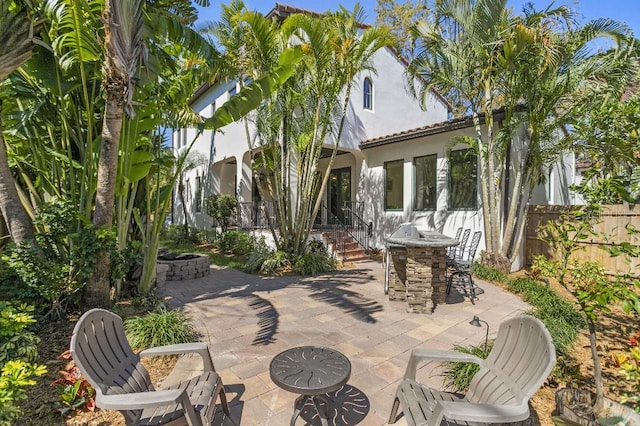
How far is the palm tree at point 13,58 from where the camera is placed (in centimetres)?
413

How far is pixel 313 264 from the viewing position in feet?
31.6

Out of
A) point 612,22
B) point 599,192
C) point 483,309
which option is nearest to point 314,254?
point 483,309

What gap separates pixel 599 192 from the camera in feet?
10.00

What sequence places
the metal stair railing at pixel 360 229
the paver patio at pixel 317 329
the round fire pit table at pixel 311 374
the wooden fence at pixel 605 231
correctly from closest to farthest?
the round fire pit table at pixel 311 374
the paver patio at pixel 317 329
the wooden fence at pixel 605 231
the metal stair railing at pixel 360 229

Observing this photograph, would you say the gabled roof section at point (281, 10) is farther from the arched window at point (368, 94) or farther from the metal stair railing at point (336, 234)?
the metal stair railing at point (336, 234)

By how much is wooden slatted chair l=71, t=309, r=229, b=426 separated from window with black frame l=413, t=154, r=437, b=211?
1015 centimetres

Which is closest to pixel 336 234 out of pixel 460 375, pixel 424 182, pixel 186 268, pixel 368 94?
pixel 424 182

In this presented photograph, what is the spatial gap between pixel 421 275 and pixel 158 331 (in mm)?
4588

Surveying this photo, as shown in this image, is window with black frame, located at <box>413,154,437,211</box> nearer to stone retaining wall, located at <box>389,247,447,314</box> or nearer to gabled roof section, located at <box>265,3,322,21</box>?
stone retaining wall, located at <box>389,247,447,314</box>

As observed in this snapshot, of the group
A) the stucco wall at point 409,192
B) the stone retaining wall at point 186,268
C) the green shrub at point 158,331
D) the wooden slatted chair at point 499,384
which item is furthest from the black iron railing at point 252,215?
the wooden slatted chair at point 499,384

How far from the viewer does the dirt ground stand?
9.96 feet

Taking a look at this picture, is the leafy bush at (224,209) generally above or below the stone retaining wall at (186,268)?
above

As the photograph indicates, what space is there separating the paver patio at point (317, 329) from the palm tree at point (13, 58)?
283 centimetres

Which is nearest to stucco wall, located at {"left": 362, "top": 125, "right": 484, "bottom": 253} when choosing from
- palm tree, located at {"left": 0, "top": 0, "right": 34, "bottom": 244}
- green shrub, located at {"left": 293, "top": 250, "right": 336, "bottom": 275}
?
green shrub, located at {"left": 293, "top": 250, "right": 336, "bottom": 275}
